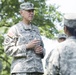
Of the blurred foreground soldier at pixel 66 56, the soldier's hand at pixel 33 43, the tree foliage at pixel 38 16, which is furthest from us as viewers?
the tree foliage at pixel 38 16

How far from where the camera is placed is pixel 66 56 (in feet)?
17.0

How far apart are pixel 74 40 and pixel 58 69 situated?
381 millimetres

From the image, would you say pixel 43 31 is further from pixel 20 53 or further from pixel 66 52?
pixel 66 52

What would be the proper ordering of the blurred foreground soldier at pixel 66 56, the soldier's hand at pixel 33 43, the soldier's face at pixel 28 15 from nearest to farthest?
the blurred foreground soldier at pixel 66 56 < the soldier's hand at pixel 33 43 < the soldier's face at pixel 28 15

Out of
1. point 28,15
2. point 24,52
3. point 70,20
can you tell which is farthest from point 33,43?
point 70,20

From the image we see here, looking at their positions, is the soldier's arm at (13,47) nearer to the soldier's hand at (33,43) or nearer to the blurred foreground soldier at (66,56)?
the soldier's hand at (33,43)

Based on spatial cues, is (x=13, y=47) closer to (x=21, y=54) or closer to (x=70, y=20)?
(x=21, y=54)

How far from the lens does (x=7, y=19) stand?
21.7m

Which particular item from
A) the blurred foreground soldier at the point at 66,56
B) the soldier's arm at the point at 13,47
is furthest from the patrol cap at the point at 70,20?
the soldier's arm at the point at 13,47

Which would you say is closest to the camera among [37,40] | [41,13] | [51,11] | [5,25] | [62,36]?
[37,40]

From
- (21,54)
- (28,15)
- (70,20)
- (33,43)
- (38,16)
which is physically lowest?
(38,16)

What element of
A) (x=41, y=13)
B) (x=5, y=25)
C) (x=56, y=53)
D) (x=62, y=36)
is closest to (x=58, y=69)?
(x=56, y=53)

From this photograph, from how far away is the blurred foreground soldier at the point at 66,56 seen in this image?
5160 mm

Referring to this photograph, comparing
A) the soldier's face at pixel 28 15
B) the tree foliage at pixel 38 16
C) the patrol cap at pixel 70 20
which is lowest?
the tree foliage at pixel 38 16
